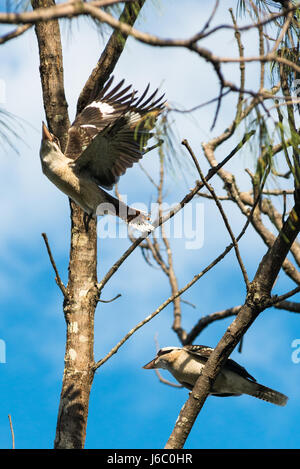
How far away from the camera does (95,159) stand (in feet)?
12.7

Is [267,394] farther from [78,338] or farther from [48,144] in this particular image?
[48,144]

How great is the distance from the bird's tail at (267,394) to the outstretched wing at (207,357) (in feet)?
0.26

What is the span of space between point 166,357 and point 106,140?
1781mm

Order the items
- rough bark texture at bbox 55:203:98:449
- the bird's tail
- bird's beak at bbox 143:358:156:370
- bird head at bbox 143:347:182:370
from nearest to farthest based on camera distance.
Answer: rough bark texture at bbox 55:203:98:449
the bird's tail
bird head at bbox 143:347:182:370
bird's beak at bbox 143:358:156:370

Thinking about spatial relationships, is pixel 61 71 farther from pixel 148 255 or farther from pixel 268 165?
pixel 148 255

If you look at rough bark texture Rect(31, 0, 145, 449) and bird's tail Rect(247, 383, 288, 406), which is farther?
bird's tail Rect(247, 383, 288, 406)

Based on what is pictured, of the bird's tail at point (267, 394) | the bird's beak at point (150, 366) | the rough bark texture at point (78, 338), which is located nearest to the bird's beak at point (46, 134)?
the rough bark texture at point (78, 338)

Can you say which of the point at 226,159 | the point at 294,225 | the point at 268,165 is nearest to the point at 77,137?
the point at 226,159

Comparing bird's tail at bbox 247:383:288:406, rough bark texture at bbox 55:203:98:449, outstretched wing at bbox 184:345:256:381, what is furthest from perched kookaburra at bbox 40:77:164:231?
bird's tail at bbox 247:383:288:406

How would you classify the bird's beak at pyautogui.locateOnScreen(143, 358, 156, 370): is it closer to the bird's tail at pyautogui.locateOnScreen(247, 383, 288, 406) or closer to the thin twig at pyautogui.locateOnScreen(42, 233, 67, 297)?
the bird's tail at pyautogui.locateOnScreen(247, 383, 288, 406)

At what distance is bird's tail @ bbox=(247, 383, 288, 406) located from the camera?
401 centimetres

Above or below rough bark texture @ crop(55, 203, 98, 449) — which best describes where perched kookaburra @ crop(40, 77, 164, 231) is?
above

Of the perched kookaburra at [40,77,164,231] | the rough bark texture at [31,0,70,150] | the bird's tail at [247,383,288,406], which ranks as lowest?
the bird's tail at [247,383,288,406]
